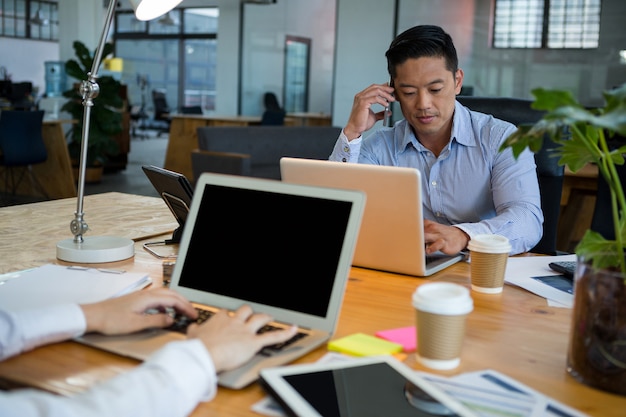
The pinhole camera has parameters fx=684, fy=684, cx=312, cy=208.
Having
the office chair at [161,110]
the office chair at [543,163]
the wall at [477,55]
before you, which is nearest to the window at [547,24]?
the wall at [477,55]

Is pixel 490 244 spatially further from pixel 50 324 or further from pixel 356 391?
pixel 50 324

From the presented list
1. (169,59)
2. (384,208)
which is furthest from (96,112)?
(169,59)

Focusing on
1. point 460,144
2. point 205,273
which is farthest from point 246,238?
point 460,144

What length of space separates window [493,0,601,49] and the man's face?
4789 millimetres

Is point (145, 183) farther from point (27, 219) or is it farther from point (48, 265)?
point (48, 265)

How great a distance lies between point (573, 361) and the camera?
1011mm

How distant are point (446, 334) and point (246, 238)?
1.30 feet

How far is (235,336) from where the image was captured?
100cm

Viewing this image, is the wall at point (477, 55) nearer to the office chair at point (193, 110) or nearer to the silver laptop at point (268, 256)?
the silver laptop at point (268, 256)

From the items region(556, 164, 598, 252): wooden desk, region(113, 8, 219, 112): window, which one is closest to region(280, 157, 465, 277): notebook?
region(556, 164, 598, 252): wooden desk

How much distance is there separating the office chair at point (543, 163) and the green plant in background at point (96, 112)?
5763mm

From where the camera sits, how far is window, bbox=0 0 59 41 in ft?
52.3

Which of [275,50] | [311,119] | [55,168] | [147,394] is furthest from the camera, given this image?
[275,50]

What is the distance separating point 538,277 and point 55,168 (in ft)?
21.3
